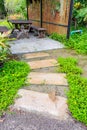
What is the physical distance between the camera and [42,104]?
2.79 meters

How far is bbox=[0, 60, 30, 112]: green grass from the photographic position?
9.41 feet

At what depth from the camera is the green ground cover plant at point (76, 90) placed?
101 inches

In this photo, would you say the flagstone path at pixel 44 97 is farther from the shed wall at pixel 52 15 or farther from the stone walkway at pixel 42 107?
the shed wall at pixel 52 15

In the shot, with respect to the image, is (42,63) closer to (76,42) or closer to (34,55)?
(34,55)

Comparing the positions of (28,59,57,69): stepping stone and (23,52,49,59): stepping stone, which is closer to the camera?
(28,59,57,69): stepping stone

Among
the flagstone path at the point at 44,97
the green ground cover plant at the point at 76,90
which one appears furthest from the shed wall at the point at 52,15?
the flagstone path at the point at 44,97

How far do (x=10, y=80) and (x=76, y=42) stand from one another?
3.42 meters

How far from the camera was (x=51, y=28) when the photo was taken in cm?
778

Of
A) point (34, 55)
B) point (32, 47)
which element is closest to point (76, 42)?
point (32, 47)

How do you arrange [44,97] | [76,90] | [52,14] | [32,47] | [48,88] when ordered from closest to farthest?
[44,97] → [76,90] → [48,88] → [32,47] → [52,14]

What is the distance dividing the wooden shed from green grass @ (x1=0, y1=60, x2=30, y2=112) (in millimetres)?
3109

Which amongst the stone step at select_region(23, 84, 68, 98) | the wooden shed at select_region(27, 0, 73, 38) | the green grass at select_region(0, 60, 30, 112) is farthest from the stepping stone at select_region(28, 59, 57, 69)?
the wooden shed at select_region(27, 0, 73, 38)

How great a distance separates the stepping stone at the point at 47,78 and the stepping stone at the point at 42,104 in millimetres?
468

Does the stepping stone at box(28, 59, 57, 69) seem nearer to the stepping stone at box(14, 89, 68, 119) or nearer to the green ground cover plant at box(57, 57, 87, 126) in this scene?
the green ground cover plant at box(57, 57, 87, 126)
